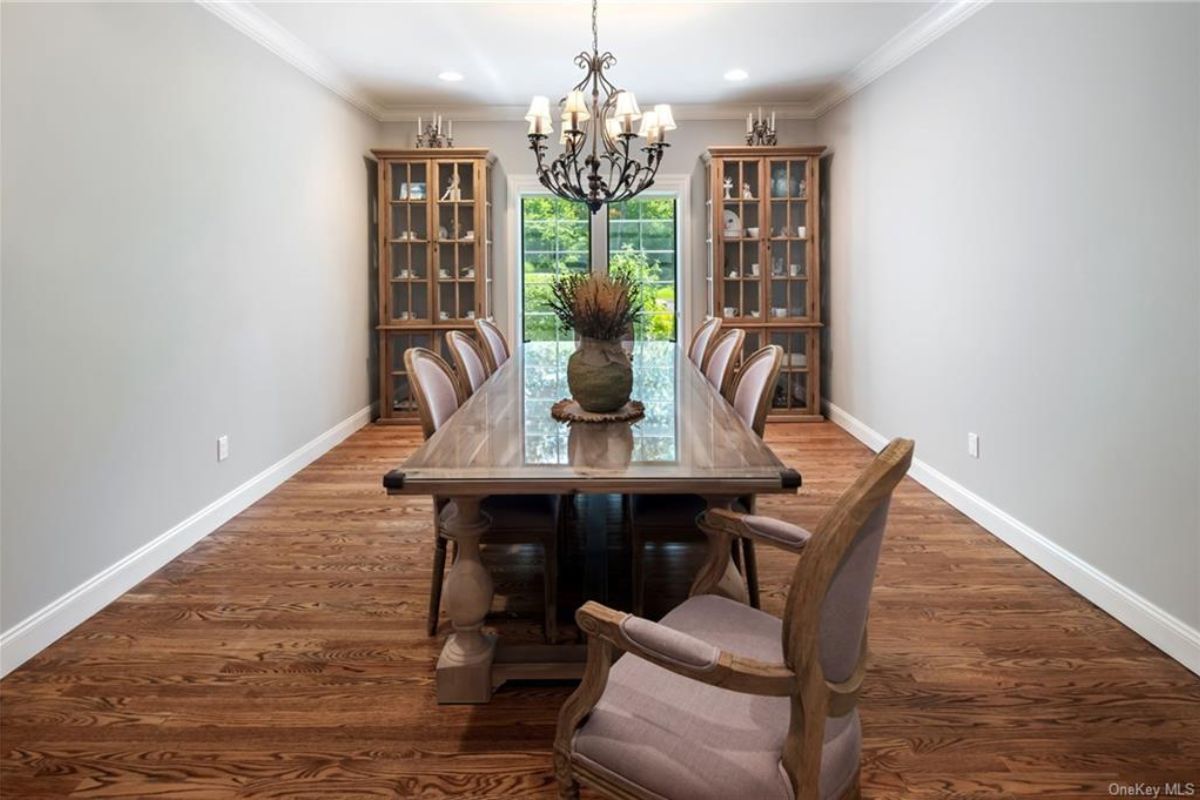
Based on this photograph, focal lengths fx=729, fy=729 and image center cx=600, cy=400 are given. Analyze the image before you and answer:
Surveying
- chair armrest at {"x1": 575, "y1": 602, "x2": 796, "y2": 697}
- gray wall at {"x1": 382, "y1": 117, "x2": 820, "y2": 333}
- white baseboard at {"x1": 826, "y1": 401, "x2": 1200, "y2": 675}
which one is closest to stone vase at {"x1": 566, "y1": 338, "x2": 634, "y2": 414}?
chair armrest at {"x1": 575, "y1": 602, "x2": 796, "y2": 697}

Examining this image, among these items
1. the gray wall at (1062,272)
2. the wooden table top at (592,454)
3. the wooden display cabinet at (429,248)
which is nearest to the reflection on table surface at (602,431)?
the wooden table top at (592,454)

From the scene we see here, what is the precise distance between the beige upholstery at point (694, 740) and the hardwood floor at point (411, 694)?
22.9 inches

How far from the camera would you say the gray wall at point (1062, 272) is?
224 cm

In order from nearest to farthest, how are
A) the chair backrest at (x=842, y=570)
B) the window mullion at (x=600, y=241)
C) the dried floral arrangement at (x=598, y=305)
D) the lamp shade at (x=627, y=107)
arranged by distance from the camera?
the chair backrest at (x=842, y=570) → the dried floral arrangement at (x=598, y=305) → the lamp shade at (x=627, y=107) → the window mullion at (x=600, y=241)

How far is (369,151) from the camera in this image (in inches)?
226

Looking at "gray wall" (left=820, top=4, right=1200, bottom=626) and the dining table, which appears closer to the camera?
the dining table

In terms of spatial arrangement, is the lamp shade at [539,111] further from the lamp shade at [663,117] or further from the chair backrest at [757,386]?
the chair backrest at [757,386]

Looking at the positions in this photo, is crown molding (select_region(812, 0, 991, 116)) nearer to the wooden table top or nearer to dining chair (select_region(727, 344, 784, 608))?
dining chair (select_region(727, 344, 784, 608))

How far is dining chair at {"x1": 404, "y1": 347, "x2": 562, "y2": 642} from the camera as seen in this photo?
223 cm

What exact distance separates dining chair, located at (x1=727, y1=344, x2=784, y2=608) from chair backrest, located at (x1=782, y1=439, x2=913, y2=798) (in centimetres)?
123

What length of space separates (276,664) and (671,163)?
4.98m

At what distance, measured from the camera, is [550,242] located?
6242 mm

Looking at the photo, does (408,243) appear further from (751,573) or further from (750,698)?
(750,698)

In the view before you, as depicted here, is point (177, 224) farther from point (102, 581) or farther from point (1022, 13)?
point (1022, 13)
